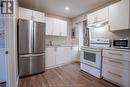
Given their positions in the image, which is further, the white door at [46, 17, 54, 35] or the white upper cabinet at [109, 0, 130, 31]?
the white door at [46, 17, 54, 35]

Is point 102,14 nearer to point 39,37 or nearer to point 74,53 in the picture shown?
point 39,37

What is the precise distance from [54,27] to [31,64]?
6.61 ft

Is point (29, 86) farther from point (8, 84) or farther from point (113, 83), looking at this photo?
point (113, 83)

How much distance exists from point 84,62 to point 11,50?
2.50m

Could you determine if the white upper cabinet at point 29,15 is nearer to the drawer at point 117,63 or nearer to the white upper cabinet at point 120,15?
the white upper cabinet at point 120,15

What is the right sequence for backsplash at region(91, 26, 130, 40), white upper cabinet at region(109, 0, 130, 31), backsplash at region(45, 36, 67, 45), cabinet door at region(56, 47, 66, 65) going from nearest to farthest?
1. white upper cabinet at region(109, 0, 130, 31)
2. backsplash at region(91, 26, 130, 40)
3. cabinet door at region(56, 47, 66, 65)
4. backsplash at region(45, 36, 67, 45)

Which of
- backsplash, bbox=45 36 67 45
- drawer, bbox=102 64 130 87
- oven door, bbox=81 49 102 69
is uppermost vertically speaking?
backsplash, bbox=45 36 67 45

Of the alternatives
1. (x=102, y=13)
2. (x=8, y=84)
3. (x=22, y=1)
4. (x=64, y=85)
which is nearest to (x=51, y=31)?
(x=22, y=1)

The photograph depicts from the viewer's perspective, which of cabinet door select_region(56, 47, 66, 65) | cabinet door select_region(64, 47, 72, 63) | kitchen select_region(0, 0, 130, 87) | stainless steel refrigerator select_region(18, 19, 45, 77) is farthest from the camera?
cabinet door select_region(64, 47, 72, 63)

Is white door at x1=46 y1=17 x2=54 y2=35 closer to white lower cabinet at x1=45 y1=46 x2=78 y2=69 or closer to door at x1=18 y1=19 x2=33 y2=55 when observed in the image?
white lower cabinet at x1=45 y1=46 x2=78 y2=69

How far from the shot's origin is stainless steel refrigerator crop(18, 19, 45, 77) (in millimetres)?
2988

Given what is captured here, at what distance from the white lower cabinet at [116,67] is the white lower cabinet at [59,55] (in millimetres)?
1977

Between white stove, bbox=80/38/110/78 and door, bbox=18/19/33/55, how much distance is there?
1.88 metres

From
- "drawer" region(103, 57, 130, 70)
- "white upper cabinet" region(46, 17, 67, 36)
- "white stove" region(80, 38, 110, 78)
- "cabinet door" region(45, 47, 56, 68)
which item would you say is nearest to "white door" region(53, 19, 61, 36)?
"white upper cabinet" region(46, 17, 67, 36)
